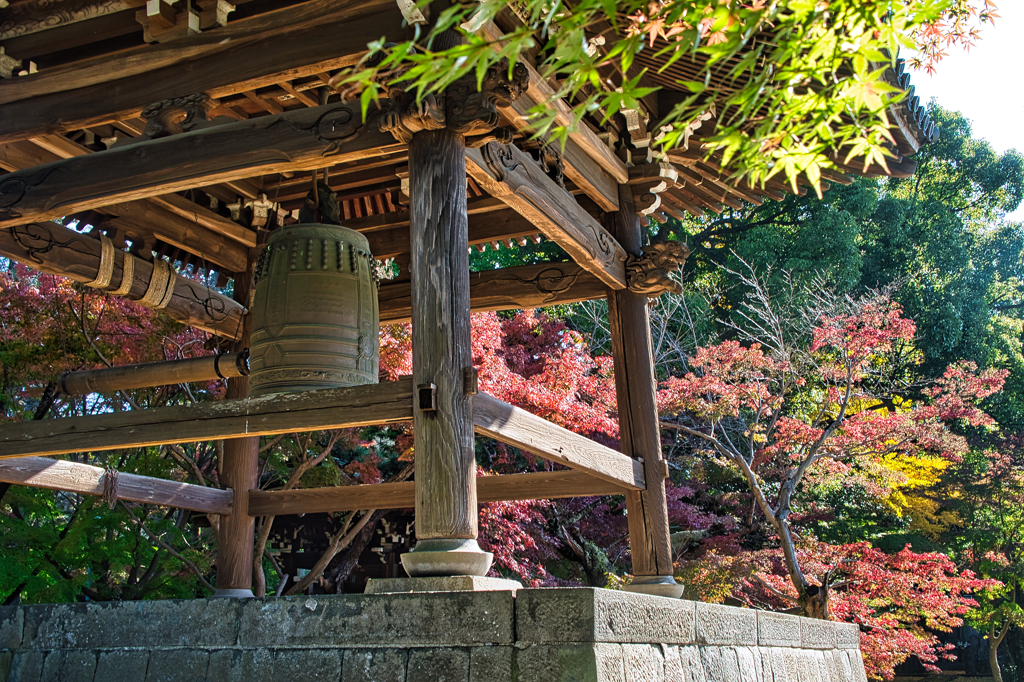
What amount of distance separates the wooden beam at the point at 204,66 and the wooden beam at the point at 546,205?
723 millimetres

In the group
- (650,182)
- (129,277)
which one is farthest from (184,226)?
(650,182)

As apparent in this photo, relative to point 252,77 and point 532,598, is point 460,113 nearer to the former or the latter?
point 252,77

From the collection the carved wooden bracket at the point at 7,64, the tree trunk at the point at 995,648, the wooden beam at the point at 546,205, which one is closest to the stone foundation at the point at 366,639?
the wooden beam at the point at 546,205

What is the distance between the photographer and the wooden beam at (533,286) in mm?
5789

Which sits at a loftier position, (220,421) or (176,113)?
(176,113)

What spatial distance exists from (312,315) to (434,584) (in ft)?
4.90

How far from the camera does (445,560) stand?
2943mm

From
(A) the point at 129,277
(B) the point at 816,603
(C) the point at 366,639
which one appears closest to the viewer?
(C) the point at 366,639

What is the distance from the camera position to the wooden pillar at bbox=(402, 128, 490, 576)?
3033 mm

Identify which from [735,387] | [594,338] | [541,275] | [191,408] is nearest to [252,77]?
[191,408]

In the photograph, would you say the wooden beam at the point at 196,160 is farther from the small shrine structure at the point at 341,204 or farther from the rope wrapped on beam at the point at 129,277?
the rope wrapped on beam at the point at 129,277

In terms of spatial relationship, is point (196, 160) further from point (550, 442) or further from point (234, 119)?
point (550, 442)

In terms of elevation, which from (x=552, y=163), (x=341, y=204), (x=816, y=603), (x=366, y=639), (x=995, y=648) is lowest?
(x=995, y=648)

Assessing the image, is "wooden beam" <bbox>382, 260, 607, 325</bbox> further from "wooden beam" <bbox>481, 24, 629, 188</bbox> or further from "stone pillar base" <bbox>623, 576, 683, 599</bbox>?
"stone pillar base" <bbox>623, 576, 683, 599</bbox>
